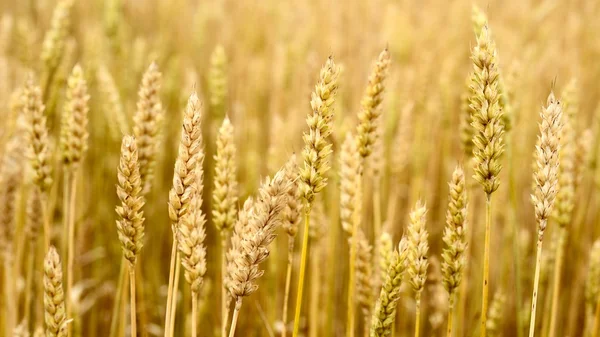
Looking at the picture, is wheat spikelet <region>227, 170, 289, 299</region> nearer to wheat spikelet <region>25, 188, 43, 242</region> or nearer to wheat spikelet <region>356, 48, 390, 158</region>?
wheat spikelet <region>356, 48, 390, 158</region>

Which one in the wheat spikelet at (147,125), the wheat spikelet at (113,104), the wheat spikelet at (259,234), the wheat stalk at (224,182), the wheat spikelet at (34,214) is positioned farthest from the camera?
the wheat spikelet at (113,104)

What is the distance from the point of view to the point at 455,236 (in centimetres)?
84

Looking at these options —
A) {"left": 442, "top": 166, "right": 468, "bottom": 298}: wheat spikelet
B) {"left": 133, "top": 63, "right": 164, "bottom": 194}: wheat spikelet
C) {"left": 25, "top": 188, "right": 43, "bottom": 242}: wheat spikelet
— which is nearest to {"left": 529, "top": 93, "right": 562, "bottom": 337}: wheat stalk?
{"left": 442, "top": 166, "right": 468, "bottom": 298}: wheat spikelet

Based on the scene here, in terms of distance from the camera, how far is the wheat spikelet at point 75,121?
1057 mm

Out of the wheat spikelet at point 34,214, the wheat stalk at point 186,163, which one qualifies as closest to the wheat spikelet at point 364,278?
the wheat stalk at point 186,163

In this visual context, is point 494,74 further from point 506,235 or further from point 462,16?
point 462,16

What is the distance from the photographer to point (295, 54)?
2.15 metres

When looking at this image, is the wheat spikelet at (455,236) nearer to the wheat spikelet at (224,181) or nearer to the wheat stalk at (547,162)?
the wheat stalk at (547,162)

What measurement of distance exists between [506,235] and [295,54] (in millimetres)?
1009

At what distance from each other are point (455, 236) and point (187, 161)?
408 mm

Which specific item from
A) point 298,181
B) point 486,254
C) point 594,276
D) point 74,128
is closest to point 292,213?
point 298,181

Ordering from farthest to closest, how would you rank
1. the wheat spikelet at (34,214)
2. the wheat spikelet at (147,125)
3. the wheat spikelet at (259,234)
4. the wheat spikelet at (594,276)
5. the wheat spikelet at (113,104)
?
the wheat spikelet at (113,104) → the wheat spikelet at (34,214) → the wheat spikelet at (594,276) → the wheat spikelet at (147,125) → the wheat spikelet at (259,234)

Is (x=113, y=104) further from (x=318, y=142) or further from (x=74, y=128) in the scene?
(x=318, y=142)

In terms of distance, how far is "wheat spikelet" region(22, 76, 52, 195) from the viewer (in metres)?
1.02
